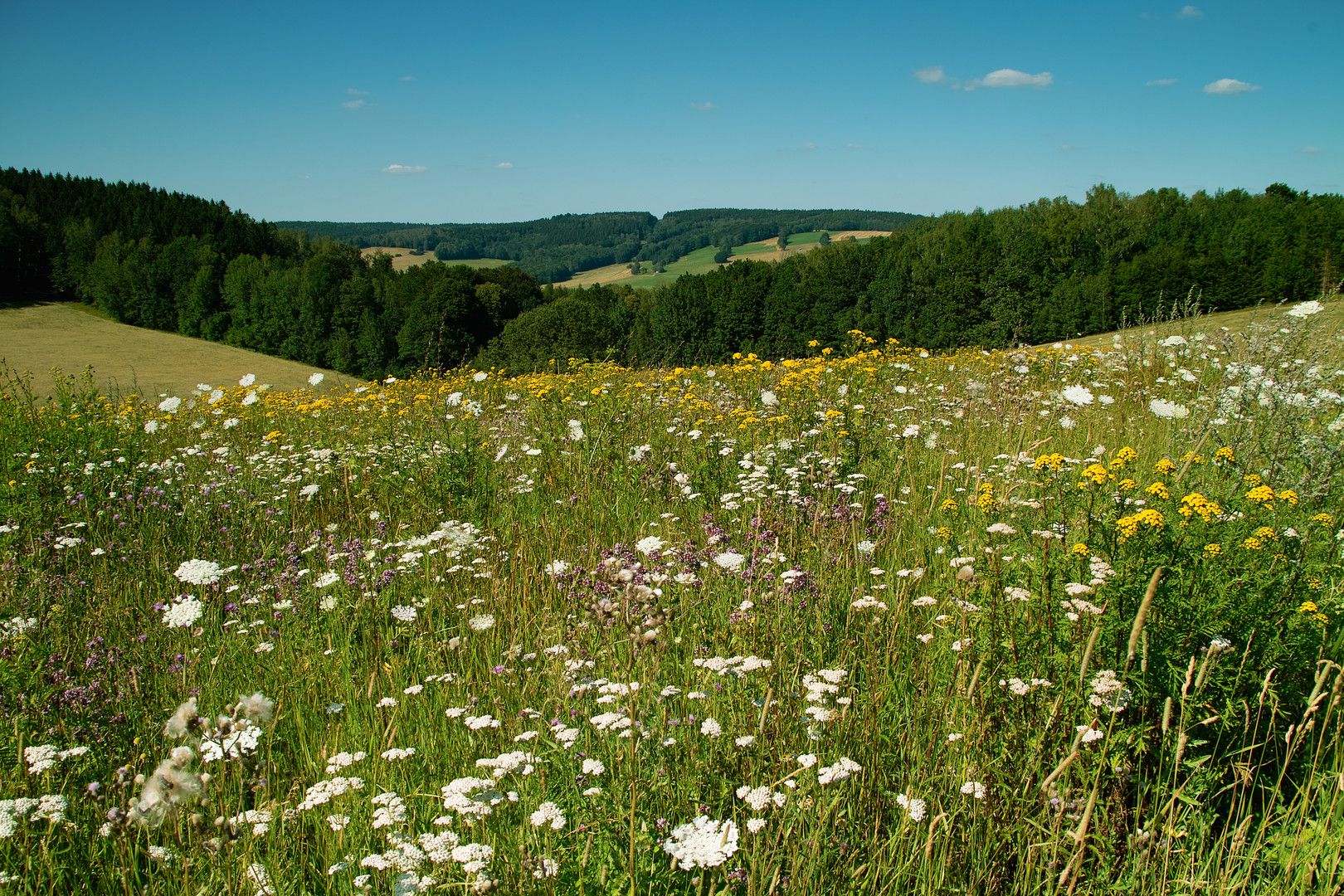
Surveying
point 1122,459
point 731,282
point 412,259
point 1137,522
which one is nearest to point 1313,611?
point 1137,522

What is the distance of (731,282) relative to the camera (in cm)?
5094

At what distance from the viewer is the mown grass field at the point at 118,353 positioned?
3644 centimetres

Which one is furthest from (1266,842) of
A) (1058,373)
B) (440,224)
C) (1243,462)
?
(440,224)

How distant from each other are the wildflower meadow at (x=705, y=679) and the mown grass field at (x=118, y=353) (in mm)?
34187

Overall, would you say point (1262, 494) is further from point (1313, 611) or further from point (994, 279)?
point (994, 279)

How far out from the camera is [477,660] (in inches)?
106

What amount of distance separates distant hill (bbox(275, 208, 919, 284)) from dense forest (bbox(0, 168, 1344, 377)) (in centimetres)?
5255

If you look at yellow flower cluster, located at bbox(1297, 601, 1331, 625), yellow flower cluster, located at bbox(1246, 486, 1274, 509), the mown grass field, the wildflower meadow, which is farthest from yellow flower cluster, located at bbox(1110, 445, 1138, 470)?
the mown grass field

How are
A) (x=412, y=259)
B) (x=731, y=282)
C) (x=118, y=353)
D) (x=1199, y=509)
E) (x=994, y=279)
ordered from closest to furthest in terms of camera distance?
(x=1199, y=509)
(x=994, y=279)
(x=118, y=353)
(x=731, y=282)
(x=412, y=259)

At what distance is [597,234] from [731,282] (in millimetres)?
96826

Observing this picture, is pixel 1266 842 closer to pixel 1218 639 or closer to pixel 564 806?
pixel 1218 639

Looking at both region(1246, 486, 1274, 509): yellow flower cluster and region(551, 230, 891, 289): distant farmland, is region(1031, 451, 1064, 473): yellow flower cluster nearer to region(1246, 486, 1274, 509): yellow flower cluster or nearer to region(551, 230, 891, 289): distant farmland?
region(1246, 486, 1274, 509): yellow flower cluster

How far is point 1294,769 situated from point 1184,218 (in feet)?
188

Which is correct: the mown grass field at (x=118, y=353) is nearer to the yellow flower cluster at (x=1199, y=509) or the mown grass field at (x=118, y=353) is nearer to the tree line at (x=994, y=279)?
the tree line at (x=994, y=279)
